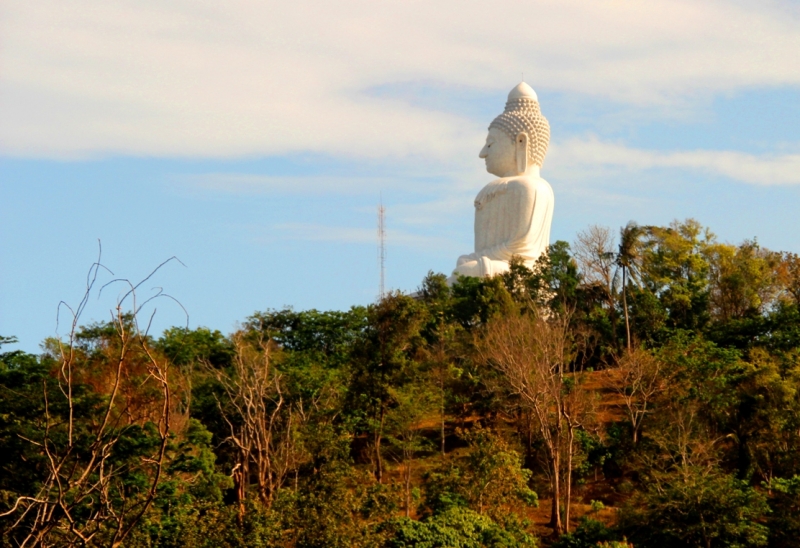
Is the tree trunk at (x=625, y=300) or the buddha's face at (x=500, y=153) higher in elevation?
the buddha's face at (x=500, y=153)

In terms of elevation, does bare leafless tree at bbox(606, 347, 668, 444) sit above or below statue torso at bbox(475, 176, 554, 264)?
below

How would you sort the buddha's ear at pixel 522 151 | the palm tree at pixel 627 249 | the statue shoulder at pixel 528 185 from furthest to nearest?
the buddha's ear at pixel 522 151, the statue shoulder at pixel 528 185, the palm tree at pixel 627 249

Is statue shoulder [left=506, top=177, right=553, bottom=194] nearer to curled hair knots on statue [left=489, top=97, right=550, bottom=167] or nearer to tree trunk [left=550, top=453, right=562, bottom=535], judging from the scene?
curled hair knots on statue [left=489, top=97, right=550, bottom=167]

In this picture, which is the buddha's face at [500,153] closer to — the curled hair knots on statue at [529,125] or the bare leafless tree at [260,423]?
the curled hair knots on statue at [529,125]

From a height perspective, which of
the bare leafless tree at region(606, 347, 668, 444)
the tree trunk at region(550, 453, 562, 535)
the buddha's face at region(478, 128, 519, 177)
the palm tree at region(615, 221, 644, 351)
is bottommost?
the tree trunk at region(550, 453, 562, 535)

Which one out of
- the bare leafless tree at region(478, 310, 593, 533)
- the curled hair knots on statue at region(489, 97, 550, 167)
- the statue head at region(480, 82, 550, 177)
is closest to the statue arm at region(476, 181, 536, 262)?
the statue head at region(480, 82, 550, 177)

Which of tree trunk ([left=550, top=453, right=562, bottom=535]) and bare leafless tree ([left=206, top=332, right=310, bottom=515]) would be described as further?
tree trunk ([left=550, top=453, right=562, bottom=535])

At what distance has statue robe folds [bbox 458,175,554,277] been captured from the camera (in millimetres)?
33219

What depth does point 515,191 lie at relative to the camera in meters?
33.5

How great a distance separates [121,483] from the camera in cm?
1508

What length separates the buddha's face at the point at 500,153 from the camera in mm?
34125

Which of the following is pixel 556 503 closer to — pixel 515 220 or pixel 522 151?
pixel 515 220

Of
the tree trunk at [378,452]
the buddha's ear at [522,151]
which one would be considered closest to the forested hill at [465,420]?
the tree trunk at [378,452]

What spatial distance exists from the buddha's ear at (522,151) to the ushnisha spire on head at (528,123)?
0.11 metres
